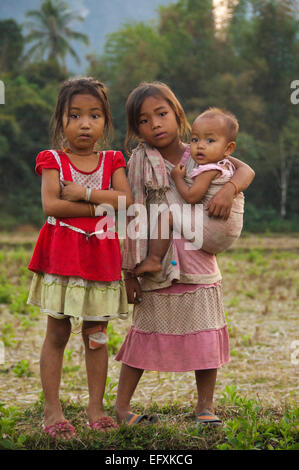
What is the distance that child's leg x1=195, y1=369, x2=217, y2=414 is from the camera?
262 cm

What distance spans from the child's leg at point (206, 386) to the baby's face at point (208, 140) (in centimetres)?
98

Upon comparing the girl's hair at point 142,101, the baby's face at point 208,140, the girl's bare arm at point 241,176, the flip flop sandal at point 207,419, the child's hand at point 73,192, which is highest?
the girl's hair at point 142,101

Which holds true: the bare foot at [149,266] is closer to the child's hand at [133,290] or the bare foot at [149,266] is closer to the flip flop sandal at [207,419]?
the child's hand at [133,290]

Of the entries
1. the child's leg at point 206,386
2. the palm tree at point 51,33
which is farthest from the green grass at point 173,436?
the palm tree at point 51,33

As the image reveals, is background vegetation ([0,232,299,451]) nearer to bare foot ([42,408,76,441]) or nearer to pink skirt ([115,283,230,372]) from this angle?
bare foot ([42,408,76,441])

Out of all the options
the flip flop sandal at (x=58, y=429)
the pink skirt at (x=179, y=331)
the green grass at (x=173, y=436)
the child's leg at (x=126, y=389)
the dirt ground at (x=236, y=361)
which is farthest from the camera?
the dirt ground at (x=236, y=361)

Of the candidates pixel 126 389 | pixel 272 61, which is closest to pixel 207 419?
pixel 126 389

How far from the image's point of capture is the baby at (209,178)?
2506mm

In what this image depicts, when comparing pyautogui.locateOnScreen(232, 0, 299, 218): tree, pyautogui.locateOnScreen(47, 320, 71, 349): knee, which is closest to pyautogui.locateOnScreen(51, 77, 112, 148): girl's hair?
pyautogui.locateOnScreen(47, 320, 71, 349): knee

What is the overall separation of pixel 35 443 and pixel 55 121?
1.42m

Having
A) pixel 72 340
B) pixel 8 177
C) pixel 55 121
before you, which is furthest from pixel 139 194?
pixel 8 177

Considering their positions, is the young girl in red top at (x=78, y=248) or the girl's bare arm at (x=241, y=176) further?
the girl's bare arm at (x=241, y=176)

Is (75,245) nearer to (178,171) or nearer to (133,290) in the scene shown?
(133,290)
